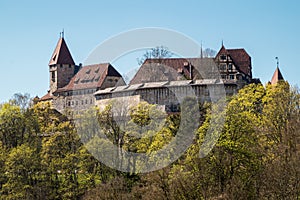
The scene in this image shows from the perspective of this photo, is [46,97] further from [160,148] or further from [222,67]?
[160,148]

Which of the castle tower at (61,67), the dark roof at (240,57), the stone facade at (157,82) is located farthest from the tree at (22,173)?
the castle tower at (61,67)

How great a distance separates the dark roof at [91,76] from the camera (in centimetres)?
7538

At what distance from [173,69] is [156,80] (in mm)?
3832

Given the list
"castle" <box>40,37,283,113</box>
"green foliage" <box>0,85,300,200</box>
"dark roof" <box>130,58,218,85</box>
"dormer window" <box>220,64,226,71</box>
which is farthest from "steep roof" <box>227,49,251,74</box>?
"green foliage" <box>0,85,300,200</box>

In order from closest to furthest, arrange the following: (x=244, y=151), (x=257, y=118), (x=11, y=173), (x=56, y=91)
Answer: (x=244, y=151) → (x=257, y=118) → (x=11, y=173) → (x=56, y=91)

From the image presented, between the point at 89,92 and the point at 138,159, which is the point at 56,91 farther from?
the point at 138,159

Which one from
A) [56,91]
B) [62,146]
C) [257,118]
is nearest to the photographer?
[257,118]

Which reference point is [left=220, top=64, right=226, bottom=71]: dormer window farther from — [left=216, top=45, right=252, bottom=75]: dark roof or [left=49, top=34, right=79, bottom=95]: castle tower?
[left=49, top=34, right=79, bottom=95]: castle tower

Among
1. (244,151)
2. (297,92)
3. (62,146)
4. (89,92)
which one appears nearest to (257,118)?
(297,92)

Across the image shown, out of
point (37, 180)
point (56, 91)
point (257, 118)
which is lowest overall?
point (37, 180)

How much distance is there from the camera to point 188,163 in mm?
32031

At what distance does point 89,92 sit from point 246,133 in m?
43.2

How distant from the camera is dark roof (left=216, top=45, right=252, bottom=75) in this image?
6694cm

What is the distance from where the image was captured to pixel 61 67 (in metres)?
84.7
